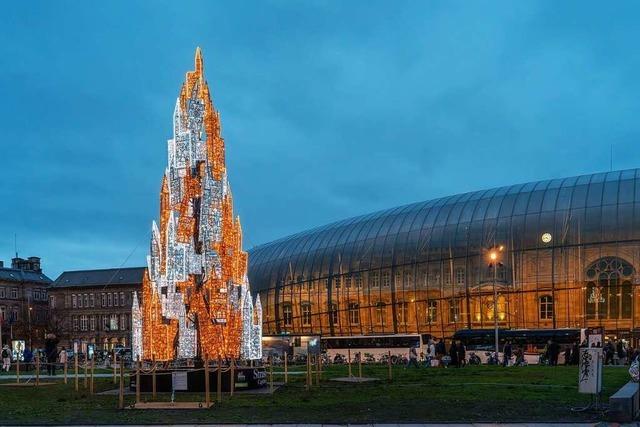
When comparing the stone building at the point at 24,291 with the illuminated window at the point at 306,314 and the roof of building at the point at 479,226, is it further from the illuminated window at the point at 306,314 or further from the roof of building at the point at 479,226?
the roof of building at the point at 479,226

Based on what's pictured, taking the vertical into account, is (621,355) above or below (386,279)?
below

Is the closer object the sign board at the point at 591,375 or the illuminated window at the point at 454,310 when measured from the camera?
the sign board at the point at 591,375

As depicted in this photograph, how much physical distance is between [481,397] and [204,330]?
438 inches

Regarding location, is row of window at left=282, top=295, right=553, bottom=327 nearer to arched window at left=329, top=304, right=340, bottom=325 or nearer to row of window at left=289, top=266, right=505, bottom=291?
arched window at left=329, top=304, right=340, bottom=325

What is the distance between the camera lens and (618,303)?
7431cm

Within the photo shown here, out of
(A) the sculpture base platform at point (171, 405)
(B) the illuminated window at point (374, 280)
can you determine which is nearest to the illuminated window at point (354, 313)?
(B) the illuminated window at point (374, 280)

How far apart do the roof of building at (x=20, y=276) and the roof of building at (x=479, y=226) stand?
101 metres

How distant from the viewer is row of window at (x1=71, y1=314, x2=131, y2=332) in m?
170

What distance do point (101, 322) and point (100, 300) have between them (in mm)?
4604

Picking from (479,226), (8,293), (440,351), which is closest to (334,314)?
(479,226)

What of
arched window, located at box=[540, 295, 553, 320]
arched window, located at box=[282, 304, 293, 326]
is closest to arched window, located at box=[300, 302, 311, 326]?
arched window, located at box=[282, 304, 293, 326]

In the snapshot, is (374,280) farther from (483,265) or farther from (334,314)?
(483,265)

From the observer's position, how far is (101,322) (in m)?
172

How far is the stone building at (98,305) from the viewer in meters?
170
